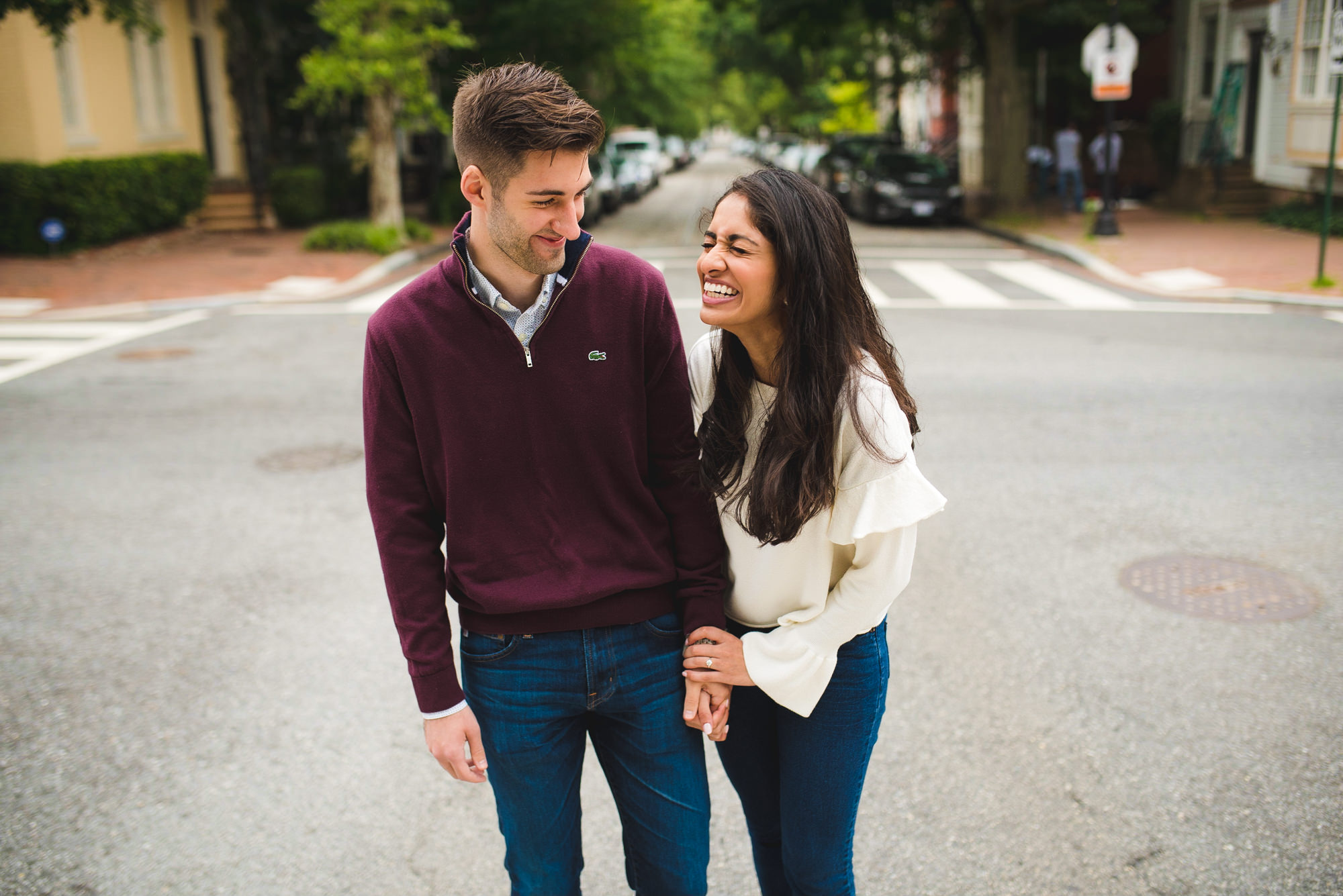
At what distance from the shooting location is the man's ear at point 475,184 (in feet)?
6.46

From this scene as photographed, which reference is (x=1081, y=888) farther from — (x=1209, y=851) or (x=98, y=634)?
(x=98, y=634)

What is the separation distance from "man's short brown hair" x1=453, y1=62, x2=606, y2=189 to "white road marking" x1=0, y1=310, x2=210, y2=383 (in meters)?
9.13

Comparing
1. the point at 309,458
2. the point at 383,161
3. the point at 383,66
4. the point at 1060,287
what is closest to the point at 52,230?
the point at 383,161

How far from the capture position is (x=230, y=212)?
21.8 m

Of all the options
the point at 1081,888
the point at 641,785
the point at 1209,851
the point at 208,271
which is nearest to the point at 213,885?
Answer: the point at 641,785

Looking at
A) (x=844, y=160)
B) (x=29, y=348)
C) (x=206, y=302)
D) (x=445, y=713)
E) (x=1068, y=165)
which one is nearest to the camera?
(x=445, y=713)

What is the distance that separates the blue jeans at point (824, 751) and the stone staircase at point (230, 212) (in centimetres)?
2129

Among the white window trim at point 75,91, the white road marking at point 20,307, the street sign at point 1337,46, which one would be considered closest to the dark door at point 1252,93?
the street sign at point 1337,46

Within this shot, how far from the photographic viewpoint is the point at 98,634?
14.9ft

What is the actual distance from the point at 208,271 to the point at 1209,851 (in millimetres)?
15479

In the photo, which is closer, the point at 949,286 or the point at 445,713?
the point at 445,713

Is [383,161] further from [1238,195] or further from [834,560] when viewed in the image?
[834,560]

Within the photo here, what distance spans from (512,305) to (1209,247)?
56.3 feet

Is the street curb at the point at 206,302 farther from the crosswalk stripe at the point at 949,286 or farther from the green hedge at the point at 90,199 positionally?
the crosswalk stripe at the point at 949,286
